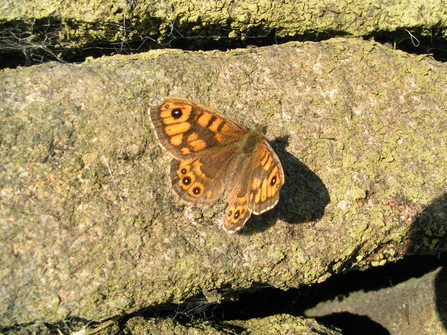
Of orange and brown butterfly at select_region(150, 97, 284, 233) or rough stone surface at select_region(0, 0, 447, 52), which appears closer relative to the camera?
orange and brown butterfly at select_region(150, 97, 284, 233)

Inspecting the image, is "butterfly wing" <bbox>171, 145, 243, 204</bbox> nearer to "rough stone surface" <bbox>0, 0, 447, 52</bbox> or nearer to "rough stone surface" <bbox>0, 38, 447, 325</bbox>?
"rough stone surface" <bbox>0, 38, 447, 325</bbox>

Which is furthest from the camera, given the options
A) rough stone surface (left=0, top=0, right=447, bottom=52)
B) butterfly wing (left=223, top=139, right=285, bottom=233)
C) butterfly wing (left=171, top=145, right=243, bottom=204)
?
rough stone surface (left=0, top=0, right=447, bottom=52)

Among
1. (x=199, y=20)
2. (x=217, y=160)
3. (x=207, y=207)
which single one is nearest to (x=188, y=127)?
(x=217, y=160)

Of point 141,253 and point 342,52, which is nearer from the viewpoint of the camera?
point 141,253

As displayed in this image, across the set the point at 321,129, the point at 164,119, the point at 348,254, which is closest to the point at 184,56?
the point at 164,119

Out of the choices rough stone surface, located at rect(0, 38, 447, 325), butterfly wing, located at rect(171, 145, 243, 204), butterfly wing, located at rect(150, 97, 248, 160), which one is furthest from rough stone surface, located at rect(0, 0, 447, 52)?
butterfly wing, located at rect(171, 145, 243, 204)

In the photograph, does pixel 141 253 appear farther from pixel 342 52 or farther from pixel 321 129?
pixel 342 52
